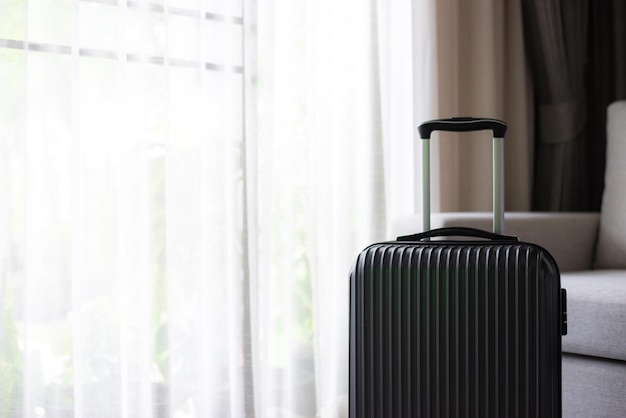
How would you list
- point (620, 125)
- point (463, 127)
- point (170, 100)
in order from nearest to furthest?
point (463, 127), point (170, 100), point (620, 125)

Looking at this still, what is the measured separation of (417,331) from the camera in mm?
1275

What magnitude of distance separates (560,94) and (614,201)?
56cm

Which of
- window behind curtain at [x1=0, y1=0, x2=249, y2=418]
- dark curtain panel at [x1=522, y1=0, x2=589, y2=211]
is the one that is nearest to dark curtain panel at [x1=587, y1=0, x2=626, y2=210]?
dark curtain panel at [x1=522, y1=0, x2=589, y2=211]

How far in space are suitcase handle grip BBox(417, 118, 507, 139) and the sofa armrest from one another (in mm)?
430

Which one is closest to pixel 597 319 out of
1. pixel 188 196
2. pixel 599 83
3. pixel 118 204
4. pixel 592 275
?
pixel 592 275

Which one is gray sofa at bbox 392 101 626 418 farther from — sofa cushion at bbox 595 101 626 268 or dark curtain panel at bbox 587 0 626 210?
dark curtain panel at bbox 587 0 626 210

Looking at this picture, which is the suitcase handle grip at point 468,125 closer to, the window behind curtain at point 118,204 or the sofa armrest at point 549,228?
the sofa armrest at point 549,228

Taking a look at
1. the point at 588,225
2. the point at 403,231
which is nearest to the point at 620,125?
the point at 588,225

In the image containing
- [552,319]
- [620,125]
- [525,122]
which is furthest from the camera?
[525,122]

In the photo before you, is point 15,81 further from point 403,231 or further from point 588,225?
point 588,225

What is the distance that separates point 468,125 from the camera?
4.67 feet

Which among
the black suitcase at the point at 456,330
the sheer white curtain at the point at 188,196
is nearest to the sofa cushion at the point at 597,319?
the black suitcase at the point at 456,330

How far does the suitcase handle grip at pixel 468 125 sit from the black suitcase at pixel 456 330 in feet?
0.64

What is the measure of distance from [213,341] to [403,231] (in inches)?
21.0
